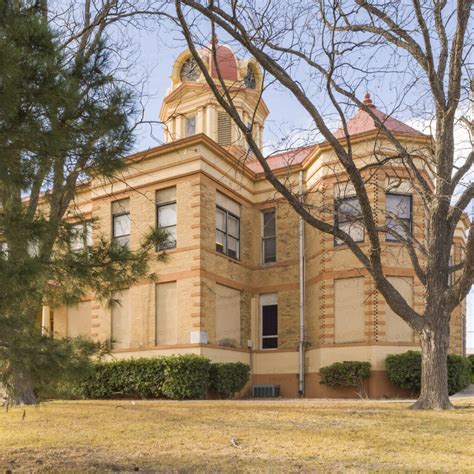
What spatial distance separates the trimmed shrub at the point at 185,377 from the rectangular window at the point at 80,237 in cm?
1007

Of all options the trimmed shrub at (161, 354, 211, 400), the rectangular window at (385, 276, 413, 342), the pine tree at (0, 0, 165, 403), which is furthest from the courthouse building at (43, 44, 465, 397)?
the pine tree at (0, 0, 165, 403)

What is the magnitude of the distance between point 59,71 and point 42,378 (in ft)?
10.7

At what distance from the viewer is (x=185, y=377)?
56.3 ft

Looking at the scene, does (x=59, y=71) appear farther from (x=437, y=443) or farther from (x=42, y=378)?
(x=437, y=443)

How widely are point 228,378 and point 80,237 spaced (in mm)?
11960

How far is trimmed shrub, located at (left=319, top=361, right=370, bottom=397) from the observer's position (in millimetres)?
17984

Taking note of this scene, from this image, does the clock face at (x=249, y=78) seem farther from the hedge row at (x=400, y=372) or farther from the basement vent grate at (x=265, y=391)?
the basement vent grate at (x=265, y=391)

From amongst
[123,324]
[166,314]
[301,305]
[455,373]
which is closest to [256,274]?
[301,305]

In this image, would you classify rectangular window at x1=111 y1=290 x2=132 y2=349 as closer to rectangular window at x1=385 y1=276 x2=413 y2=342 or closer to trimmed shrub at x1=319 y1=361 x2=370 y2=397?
trimmed shrub at x1=319 y1=361 x2=370 y2=397

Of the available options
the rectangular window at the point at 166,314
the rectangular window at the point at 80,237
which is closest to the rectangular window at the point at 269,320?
the rectangular window at the point at 166,314

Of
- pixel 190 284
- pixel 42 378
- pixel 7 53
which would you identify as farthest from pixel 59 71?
pixel 190 284

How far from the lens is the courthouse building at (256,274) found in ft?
62.0

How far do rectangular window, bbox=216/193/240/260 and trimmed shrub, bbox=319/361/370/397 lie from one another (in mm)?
5688

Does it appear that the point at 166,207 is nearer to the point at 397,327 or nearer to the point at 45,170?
the point at 397,327
